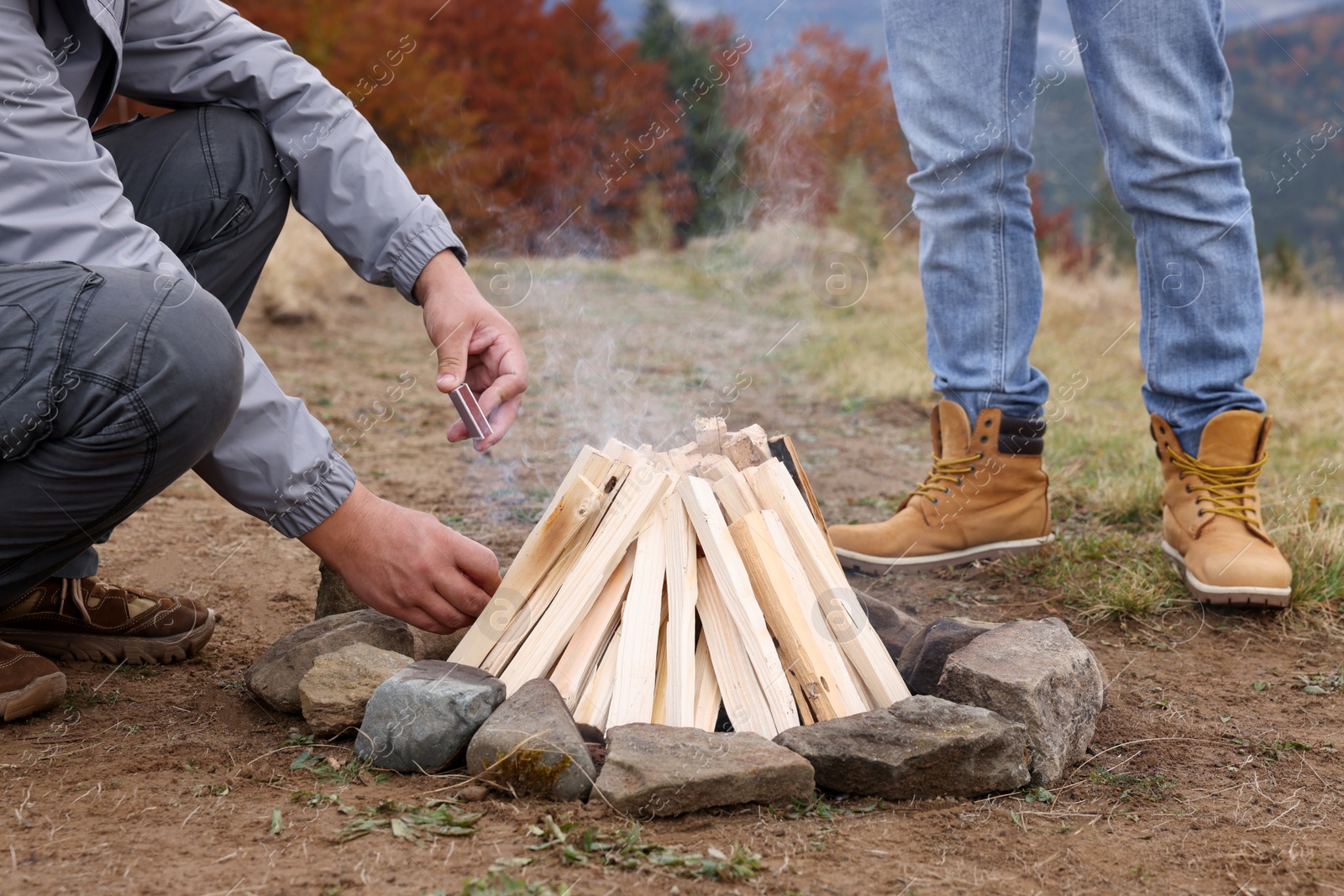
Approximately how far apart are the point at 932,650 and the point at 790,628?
291 mm

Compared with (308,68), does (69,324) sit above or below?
below

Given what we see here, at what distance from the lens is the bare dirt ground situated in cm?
126

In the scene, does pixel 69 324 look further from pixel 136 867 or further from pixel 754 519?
pixel 754 519

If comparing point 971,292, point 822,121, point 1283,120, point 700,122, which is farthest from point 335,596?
point 1283,120

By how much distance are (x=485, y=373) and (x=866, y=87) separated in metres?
16.2

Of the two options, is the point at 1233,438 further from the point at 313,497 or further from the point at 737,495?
the point at 313,497

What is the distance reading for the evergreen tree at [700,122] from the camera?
18.3 metres

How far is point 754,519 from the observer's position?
1.83 meters

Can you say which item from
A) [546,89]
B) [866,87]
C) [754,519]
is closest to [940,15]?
[754,519]

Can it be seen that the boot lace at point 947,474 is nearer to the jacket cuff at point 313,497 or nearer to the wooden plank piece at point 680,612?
the wooden plank piece at point 680,612

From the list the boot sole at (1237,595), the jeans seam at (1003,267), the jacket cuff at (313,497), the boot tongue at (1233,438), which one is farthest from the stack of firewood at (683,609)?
the boot tongue at (1233,438)

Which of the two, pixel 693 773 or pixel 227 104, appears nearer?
pixel 693 773

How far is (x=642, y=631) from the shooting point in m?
1.79

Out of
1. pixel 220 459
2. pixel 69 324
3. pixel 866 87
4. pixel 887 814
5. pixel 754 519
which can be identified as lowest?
pixel 887 814
